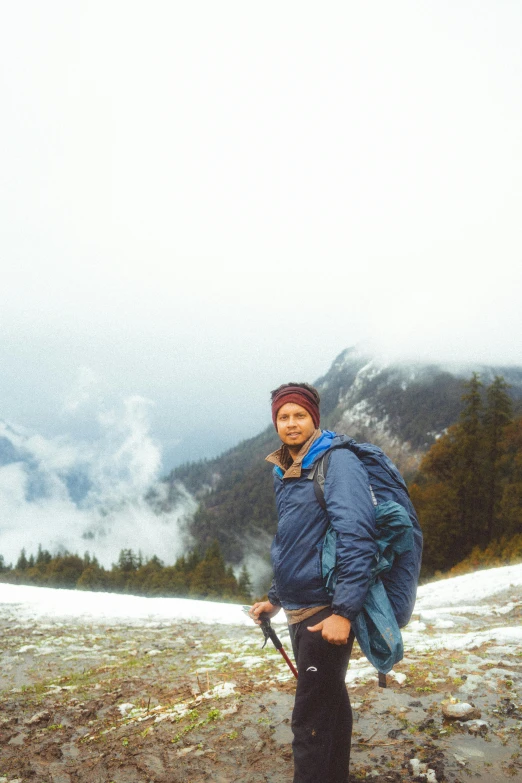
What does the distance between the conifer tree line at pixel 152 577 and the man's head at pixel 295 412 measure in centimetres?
6553

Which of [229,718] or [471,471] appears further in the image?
[471,471]

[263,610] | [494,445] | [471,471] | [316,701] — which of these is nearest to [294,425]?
[263,610]

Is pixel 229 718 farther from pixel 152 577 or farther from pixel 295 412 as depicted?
pixel 152 577

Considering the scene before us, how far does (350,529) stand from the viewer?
2.78m

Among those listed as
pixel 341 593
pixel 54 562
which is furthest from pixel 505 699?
pixel 54 562

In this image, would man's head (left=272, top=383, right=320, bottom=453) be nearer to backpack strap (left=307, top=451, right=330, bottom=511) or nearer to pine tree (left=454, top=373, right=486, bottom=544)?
backpack strap (left=307, top=451, right=330, bottom=511)

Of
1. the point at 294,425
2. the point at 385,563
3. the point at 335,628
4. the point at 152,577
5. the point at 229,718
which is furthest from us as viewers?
the point at 152,577

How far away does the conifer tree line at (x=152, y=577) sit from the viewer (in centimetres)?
7062

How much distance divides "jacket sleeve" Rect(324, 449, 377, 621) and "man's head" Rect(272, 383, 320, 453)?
0.39 m

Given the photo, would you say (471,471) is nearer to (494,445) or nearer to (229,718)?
(494,445)

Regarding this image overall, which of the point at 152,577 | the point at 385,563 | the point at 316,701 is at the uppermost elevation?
the point at 385,563

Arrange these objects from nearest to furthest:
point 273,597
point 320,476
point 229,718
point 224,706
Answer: point 320,476, point 273,597, point 229,718, point 224,706

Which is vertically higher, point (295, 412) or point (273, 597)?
point (295, 412)

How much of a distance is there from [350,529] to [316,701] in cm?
108
